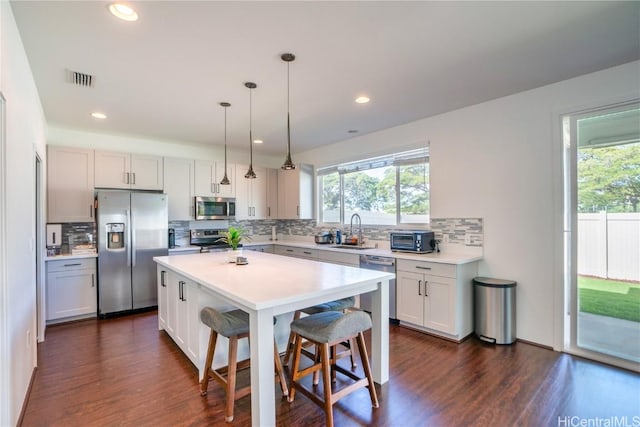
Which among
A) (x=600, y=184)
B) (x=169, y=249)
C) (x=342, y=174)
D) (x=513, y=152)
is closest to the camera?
(x=600, y=184)

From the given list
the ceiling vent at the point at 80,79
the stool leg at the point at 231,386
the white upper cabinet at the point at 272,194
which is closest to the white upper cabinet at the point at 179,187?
the white upper cabinet at the point at 272,194

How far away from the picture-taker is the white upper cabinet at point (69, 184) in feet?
13.2

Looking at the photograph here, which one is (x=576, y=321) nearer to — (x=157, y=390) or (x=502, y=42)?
(x=502, y=42)

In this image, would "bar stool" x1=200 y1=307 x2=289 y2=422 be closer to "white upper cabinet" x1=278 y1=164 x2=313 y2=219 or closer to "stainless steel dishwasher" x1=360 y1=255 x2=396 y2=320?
"stainless steel dishwasher" x1=360 y1=255 x2=396 y2=320

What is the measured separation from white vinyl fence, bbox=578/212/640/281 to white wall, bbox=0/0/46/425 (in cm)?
440

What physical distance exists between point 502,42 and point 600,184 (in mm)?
1679

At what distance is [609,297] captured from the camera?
9.39ft

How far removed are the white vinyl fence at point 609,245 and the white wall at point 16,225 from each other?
4400 millimetres

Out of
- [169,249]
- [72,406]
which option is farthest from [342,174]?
[72,406]

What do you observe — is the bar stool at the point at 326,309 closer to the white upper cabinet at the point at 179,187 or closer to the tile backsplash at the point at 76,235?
the white upper cabinet at the point at 179,187

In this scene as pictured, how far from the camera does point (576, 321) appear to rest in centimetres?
295

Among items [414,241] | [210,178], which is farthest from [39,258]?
[414,241]

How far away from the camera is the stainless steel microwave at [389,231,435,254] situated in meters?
3.77

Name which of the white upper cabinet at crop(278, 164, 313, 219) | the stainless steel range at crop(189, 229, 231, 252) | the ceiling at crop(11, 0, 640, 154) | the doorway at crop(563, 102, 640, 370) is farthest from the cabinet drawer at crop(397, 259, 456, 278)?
the stainless steel range at crop(189, 229, 231, 252)
